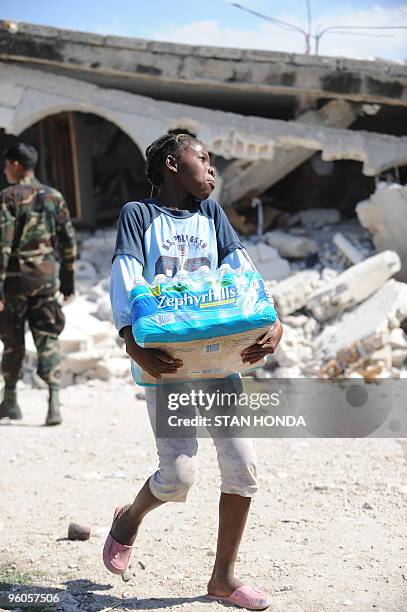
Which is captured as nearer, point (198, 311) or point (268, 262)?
point (198, 311)

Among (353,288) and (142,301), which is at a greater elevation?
(353,288)

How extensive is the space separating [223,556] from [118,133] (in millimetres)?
12064

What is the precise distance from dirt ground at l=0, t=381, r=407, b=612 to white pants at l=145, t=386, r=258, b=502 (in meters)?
0.41

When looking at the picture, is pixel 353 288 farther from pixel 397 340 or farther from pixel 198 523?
pixel 198 523

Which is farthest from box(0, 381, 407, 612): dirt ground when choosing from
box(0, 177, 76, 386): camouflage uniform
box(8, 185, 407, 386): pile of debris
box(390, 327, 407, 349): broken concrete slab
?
box(390, 327, 407, 349): broken concrete slab

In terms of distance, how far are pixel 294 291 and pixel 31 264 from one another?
3.30m

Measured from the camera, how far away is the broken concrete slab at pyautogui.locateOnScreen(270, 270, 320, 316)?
8.16m

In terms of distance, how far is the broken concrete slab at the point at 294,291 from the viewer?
26.8 ft

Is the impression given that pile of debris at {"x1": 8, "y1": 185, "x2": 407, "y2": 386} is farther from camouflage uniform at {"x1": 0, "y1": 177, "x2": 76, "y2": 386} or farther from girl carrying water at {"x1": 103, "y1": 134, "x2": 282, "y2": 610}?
girl carrying water at {"x1": 103, "y1": 134, "x2": 282, "y2": 610}

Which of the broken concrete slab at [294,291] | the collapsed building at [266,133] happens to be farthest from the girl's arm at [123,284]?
the broken concrete slab at [294,291]

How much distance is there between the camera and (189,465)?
2.80 meters

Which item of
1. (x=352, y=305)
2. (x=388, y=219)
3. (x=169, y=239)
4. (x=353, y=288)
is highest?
(x=388, y=219)

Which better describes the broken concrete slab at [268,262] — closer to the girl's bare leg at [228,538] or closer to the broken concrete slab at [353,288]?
the broken concrete slab at [353,288]

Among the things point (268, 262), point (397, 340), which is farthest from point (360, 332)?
point (268, 262)
